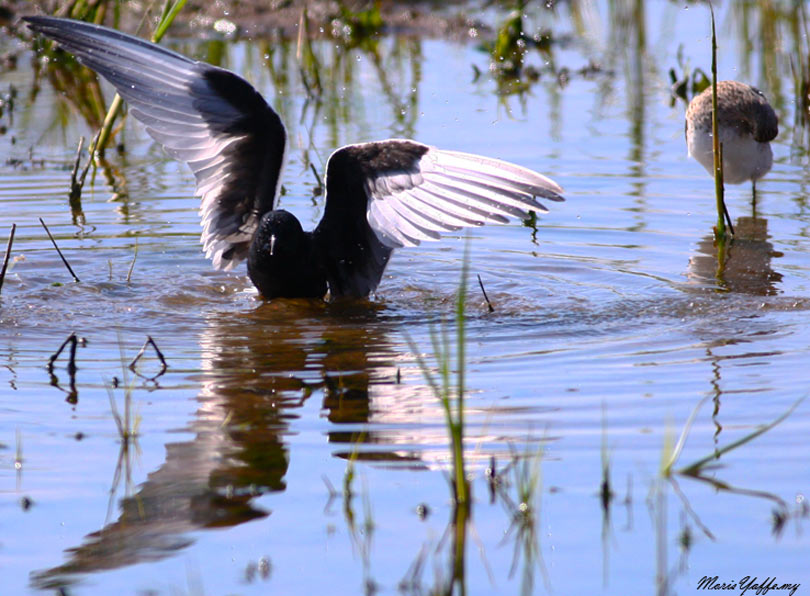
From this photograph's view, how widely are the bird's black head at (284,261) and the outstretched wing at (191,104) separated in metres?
0.29

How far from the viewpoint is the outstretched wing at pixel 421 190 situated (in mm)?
5199

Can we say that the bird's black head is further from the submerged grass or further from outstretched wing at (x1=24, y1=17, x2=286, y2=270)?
the submerged grass

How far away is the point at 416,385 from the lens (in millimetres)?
4648

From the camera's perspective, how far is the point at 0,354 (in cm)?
495

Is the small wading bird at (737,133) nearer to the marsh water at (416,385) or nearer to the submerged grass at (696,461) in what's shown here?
the marsh water at (416,385)

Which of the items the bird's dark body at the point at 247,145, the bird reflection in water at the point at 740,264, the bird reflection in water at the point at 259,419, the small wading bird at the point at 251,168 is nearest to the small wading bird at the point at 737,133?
the bird reflection in water at the point at 740,264

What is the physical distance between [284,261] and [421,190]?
89cm

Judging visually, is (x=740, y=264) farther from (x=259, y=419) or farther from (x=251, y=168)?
(x=259, y=419)

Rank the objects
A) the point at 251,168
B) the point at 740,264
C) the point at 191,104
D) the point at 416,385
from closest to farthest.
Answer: the point at 416,385 → the point at 191,104 → the point at 251,168 → the point at 740,264

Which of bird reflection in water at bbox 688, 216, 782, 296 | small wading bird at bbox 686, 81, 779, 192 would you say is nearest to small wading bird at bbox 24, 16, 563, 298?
bird reflection in water at bbox 688, 216, 782, 296

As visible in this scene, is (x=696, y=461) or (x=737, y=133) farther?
(x=737, y=133)

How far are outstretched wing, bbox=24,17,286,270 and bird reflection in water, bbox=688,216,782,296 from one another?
7.44ft

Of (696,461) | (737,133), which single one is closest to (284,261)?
(696,461)

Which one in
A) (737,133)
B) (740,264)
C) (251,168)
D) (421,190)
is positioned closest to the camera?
(421,190)
